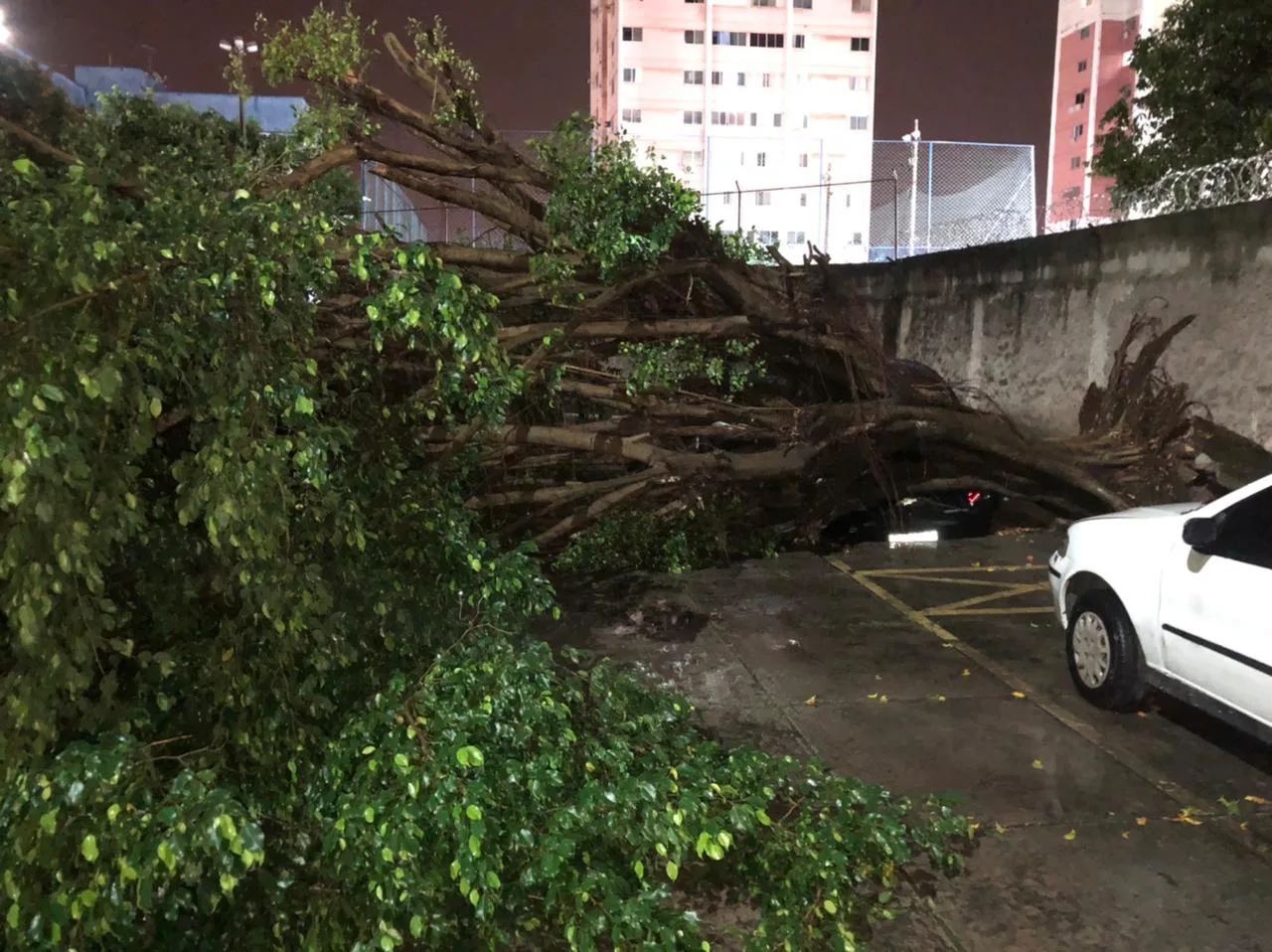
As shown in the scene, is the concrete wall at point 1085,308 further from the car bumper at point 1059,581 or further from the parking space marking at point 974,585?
the car bumper at point 1059,581

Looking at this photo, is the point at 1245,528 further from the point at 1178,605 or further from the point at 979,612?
the point at 979,612

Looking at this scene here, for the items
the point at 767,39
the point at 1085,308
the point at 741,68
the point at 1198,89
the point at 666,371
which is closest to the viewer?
the point at 666,371

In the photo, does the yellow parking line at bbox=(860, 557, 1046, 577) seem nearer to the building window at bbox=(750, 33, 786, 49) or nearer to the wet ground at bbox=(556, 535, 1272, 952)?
the wet ground at bbox=(556, 535, 1272, 952)

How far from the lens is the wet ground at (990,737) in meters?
3.52

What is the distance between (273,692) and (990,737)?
364 centimetres

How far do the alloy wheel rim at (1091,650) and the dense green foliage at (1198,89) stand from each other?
10044 millimetres

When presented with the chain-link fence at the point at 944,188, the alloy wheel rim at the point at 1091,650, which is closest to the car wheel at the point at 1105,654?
the alloy wheel rim at the point at 1091,650

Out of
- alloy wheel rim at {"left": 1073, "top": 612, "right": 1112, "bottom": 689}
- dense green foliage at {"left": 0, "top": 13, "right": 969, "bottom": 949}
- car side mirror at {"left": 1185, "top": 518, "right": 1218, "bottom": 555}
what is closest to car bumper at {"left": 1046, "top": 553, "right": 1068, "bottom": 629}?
alloy wheel rim at {"left": 1073, "top": 612, "right": 1112, "bottom": 689}

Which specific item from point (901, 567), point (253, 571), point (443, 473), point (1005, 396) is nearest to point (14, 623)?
point (253, 571)

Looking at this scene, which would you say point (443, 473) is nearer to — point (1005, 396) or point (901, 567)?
point (901, 567)

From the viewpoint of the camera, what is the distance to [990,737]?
200 inches

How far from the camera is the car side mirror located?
14.8ft

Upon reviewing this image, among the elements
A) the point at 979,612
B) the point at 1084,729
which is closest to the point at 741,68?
the point at 979,612

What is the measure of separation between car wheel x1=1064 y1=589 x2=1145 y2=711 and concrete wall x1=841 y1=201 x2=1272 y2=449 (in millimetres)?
4924
